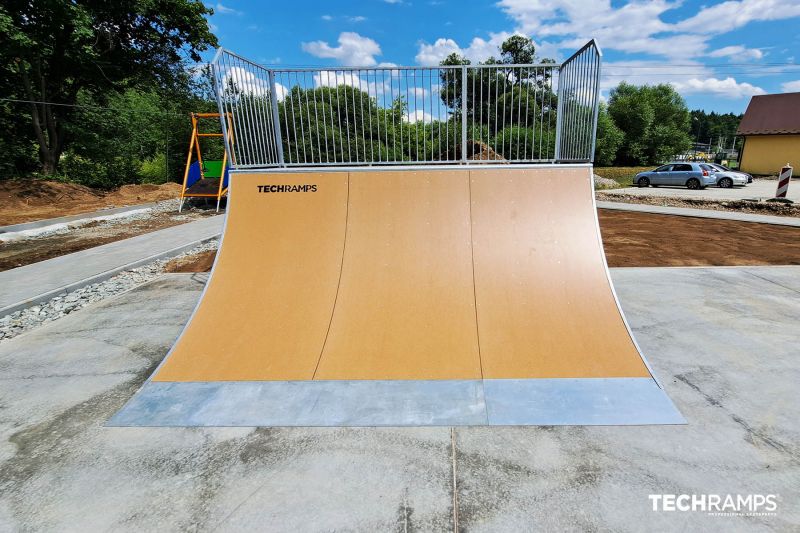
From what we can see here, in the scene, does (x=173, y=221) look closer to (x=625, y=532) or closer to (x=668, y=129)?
(x=625, y=532)

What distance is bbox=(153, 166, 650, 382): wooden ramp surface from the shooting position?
3658 millimetres

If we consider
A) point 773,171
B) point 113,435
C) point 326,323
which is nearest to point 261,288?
point 326,323

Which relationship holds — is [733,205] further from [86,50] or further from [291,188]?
[86,50]

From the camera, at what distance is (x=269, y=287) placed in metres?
4.42

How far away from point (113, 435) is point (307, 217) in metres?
2.90

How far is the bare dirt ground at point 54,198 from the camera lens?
14.8m

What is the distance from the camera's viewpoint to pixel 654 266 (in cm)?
720

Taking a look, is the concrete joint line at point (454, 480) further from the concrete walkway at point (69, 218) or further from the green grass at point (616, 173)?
the green grass at point (616, 173)

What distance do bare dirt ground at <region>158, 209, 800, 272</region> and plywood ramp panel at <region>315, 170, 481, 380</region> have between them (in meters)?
4.30

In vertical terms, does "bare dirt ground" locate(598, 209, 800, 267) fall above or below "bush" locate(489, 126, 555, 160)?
below

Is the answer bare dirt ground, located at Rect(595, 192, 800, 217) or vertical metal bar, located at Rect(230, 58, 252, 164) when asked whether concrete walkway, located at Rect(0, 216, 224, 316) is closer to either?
Answer: vertical metal bar, located at Rect(230, 58, 252, 164)

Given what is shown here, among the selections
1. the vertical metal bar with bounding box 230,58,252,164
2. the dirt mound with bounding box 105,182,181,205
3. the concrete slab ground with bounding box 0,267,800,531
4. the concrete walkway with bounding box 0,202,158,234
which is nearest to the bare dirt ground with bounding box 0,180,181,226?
the dirt mound with bounding box 105,182,181,205

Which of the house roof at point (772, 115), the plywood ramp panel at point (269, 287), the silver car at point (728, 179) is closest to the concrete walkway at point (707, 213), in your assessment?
Answer: the silver car at point (728, 179)

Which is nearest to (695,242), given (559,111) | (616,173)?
(559,111)
